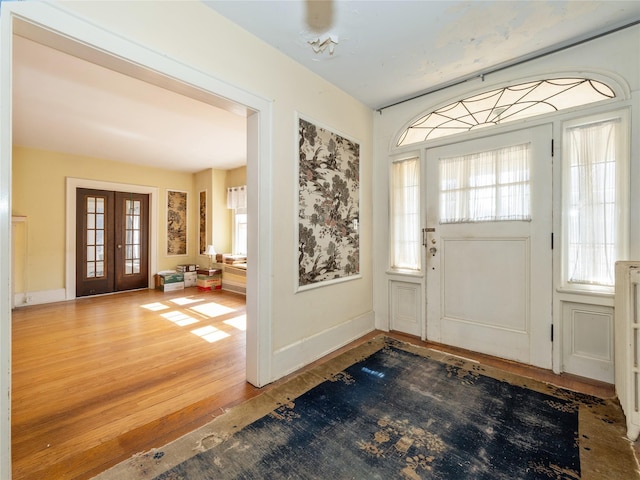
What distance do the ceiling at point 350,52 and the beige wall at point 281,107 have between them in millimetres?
134

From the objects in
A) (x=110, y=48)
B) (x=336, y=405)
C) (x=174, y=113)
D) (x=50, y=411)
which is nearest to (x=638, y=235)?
(x=336, y=405)

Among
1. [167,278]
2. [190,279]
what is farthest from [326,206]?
[190,279]

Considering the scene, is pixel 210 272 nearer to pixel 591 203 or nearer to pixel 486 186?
pixel 486 186

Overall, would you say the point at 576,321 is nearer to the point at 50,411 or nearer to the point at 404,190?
the point at 404,190

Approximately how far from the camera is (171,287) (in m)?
5.98

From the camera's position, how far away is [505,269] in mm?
2668

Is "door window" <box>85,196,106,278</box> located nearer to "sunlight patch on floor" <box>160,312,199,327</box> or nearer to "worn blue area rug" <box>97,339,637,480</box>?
"sunlight patch on floor" <box>160,312,199,327</box>

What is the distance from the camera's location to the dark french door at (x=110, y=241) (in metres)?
5.38

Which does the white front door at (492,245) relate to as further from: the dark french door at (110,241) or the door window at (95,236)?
the door window at (95,236)

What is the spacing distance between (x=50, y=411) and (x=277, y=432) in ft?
5.31

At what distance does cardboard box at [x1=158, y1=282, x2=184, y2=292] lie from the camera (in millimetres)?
5899

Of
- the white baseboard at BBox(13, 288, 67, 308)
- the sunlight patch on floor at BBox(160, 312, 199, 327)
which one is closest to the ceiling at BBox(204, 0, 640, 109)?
the sunlight patch on floor at BBox(160, 312, 199, 327)

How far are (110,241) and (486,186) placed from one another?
6.67m

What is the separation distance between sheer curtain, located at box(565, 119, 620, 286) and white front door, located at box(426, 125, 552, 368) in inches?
6.3
